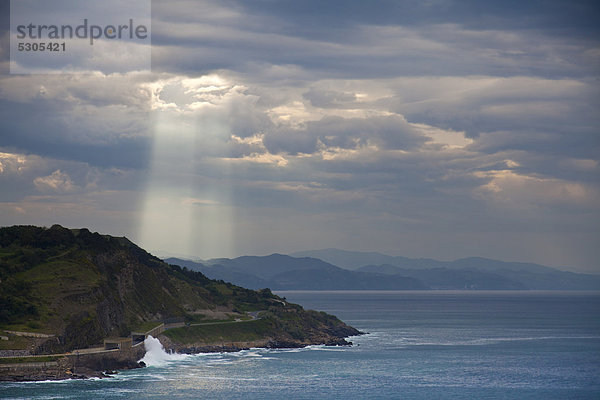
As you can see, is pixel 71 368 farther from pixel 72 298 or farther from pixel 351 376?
pixel 351 376

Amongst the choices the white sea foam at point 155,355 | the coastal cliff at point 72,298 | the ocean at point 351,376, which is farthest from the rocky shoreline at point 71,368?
the white sea foam at point 155,355

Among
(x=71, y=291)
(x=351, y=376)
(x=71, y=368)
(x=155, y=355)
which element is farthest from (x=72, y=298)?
(x=351, y=376)

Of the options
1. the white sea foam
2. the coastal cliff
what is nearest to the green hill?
the coastal cliff

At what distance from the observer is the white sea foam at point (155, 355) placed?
163m

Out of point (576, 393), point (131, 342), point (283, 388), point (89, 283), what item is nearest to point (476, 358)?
point (576, 393)

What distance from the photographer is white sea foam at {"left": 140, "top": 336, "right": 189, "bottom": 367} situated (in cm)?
16275

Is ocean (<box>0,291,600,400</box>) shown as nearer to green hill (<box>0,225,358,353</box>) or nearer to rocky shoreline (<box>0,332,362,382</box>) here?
rocky shoreline (<box>0,332,362,382</box>)

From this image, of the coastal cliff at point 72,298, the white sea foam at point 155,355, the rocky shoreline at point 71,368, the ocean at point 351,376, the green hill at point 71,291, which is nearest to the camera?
the ocean at point 351,376

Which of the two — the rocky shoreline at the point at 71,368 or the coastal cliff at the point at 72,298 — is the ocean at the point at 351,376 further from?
the coastal cliff at the point at 72,298

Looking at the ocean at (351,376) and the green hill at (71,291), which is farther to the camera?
the green hill at (71,291)

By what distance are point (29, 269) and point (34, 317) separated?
2534 centimetres

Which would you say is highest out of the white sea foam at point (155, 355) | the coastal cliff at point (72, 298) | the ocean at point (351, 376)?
the coastal cliff at point (72, 298)

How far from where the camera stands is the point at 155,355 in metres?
167

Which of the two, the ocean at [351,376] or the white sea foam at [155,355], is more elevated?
the white sea foam at [155,355]
